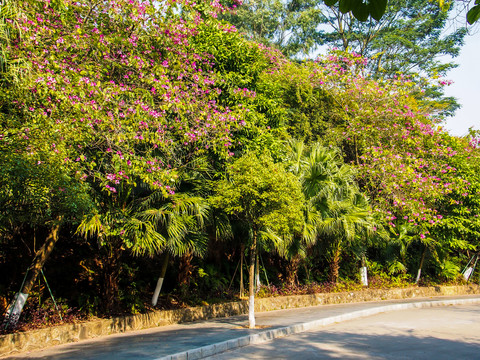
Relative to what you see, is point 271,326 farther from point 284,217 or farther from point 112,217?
point 112,217

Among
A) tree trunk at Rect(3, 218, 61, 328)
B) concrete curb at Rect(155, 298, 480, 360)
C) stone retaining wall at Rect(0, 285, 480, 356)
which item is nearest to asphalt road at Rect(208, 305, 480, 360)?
concrete curb at Rect(155, 298, 480, 360)

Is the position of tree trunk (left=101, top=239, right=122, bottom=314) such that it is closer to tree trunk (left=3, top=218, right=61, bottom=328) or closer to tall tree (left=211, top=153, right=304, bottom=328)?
tree trunk (left=3, top=218, right=61, bottom=328)

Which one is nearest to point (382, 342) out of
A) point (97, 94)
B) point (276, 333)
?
point (276, 333)

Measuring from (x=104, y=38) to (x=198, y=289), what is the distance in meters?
9.35

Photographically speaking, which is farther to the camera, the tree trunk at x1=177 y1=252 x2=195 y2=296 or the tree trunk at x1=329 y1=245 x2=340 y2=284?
the tree trunk at x1=329 y1=245 x2=340 y2=284

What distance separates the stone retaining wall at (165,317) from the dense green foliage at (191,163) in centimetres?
65

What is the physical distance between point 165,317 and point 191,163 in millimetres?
4255

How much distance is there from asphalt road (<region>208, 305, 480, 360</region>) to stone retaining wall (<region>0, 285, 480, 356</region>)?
3341 millimetres

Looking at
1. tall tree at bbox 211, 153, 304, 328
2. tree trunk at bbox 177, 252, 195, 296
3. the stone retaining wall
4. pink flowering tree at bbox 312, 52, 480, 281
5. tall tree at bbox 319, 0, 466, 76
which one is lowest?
the stone retaining wall

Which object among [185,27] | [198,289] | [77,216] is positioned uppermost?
[185,27]

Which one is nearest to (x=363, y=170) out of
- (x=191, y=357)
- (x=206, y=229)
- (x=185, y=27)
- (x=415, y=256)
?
(x=415, y=256)

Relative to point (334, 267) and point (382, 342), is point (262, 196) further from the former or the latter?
point (334, 267)

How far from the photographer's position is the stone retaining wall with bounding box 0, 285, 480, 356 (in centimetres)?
1024

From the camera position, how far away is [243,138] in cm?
1544
